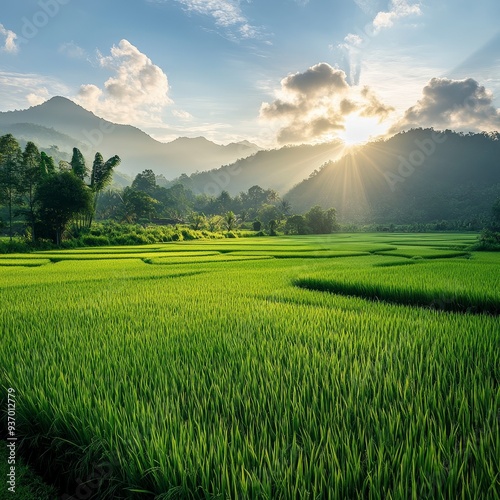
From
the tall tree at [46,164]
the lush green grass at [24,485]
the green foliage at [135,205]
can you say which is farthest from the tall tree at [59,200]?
the green foliage at [135,205]

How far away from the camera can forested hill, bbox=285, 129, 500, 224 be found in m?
81.7

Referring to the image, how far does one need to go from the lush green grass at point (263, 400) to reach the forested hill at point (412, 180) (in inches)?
3329

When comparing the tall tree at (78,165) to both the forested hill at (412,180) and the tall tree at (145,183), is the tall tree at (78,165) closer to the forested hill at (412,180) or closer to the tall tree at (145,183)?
the tall tree at (145,183)

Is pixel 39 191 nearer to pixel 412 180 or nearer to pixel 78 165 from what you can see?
pixel 78 165

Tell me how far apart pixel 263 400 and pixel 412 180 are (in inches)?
4275

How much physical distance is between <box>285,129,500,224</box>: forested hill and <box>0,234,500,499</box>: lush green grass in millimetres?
84556

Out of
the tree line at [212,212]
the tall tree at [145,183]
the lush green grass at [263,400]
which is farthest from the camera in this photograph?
the tall tree at [145,183]

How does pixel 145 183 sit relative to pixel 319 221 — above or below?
above

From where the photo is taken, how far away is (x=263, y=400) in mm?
1884

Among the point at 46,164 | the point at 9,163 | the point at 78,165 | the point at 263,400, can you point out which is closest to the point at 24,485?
the point at 263,400

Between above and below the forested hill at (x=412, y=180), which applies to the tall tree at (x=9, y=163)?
below

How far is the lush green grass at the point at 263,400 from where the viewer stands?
1.27 meters

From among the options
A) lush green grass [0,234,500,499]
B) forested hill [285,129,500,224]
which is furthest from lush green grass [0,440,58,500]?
forested hill [285,129,500,224]

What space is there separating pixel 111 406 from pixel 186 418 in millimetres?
438
